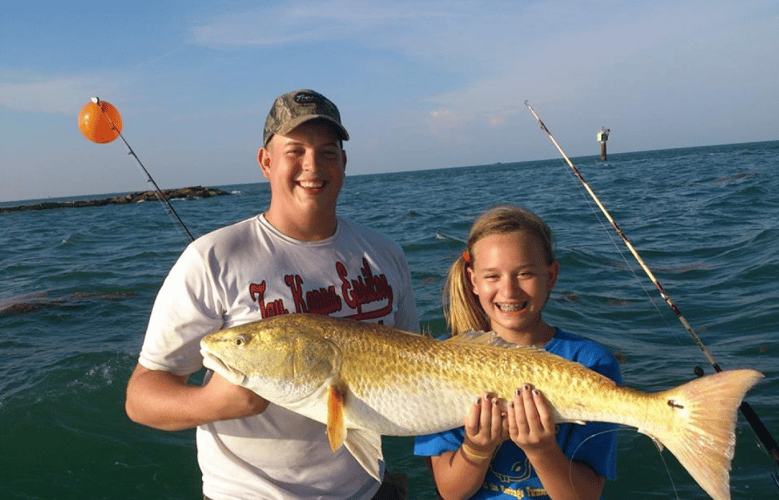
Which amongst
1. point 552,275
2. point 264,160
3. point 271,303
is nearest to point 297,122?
point 264,160

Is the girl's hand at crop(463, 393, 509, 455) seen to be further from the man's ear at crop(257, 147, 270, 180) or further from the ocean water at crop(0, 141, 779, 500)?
the ocean water at crop(0, 141, 779, 500)

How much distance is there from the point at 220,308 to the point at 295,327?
0.45 metres

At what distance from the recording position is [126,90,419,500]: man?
2.96m

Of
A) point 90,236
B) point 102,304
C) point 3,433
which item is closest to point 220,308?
point 3,433

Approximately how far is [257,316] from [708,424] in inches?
83.5

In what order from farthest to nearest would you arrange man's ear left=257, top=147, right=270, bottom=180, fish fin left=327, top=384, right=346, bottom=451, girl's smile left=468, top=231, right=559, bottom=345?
man's ear left=257, top=147, right=270, bottom=180 < girl's smile left=468, top=231, right=559, bottom=345 < fish fin left=327, top=384, right=346, bottom=451

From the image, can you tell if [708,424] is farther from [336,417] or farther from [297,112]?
[297,112]

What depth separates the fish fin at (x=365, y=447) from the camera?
2895mm

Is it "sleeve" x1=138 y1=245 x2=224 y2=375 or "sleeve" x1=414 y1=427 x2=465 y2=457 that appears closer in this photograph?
"sleeve" x1=138 y1=245 x2=224 y2=375

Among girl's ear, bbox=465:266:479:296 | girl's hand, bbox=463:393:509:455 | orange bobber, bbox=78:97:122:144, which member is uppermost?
orange bobber, bbox=78:97:122:144

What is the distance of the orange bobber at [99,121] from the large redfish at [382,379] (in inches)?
194

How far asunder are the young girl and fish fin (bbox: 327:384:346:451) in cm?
58

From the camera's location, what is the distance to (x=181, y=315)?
9.75ft

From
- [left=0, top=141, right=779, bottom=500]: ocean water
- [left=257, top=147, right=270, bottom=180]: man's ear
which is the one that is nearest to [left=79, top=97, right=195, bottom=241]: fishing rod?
[left=0, top=141, right=779, bottom=500]: ocean water
